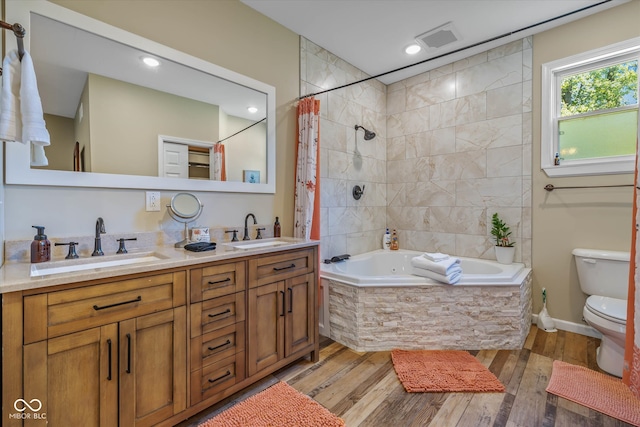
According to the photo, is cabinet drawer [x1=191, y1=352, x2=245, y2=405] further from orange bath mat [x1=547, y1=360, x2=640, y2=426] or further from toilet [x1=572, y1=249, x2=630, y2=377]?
toilet [x1=572, y1=249, x2=630, y2=377]

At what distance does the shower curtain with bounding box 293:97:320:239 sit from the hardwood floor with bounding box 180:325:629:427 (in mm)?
1019

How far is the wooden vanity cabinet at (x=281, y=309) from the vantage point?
172 cm

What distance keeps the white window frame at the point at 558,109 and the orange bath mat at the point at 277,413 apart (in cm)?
269

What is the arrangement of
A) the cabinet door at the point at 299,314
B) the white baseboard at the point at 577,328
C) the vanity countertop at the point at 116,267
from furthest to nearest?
the white baseboard at the point at 577,328
the cabinet door at the point at 299,314
the vanity countertop at the point at 116,267

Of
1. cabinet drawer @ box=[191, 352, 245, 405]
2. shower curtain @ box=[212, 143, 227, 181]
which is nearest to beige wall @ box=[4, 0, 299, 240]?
shower curtain @ box=[212, 143, 227, 181]

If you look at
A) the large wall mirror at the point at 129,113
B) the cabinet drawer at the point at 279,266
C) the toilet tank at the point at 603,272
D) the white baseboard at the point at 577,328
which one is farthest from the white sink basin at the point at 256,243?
the white baseboard at the point at 577,328

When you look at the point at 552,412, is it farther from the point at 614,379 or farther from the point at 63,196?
the point at 63,196

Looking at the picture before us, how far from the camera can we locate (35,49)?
4.66ft

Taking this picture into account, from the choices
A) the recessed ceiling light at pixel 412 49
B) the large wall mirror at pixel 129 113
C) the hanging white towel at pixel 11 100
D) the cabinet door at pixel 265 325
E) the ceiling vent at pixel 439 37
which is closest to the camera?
the hanging white towel at pixel 11 100

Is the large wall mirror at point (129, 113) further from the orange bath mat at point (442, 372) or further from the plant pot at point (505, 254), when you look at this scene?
the plant pot at point (505, 254)

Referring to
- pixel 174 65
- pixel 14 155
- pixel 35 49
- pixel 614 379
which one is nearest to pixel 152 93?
pixel 174 65

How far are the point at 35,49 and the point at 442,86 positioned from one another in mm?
3363

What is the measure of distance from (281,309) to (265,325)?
0.14 metres

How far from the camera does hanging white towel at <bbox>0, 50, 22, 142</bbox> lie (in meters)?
1.14
